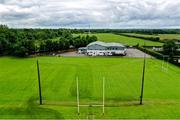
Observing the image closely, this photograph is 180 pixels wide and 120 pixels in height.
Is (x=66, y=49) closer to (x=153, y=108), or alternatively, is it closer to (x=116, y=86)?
(x=116, y=86)

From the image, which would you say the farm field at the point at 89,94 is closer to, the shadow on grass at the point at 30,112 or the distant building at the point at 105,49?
the shadow on grass at the point at 30,112

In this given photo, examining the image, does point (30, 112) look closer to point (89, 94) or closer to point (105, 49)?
point (89, 94)

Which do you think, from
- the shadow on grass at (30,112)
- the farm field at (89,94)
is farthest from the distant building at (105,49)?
the shadow on grass at (30,112)

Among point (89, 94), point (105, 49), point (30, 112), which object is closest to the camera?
point (30, 112)

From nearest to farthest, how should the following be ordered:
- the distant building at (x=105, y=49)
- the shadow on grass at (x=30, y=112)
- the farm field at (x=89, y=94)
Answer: the shadow on grass at (x=30, y=112) → the farm field at (x=89, y=94) → the distant building at (x=105, y=49)

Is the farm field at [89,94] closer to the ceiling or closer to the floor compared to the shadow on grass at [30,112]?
closer to the floor

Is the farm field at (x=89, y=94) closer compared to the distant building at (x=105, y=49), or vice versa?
the farm field at (x=89, y=94)

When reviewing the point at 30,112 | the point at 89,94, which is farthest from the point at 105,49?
the point at 30,112

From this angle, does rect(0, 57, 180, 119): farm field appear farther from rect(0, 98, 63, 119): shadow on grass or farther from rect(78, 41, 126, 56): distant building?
rect(78, 41, 126, 56): distant building

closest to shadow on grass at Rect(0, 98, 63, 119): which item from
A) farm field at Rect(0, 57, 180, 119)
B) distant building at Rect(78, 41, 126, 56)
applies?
farm field at Rect(0, 57, 180, 119)
